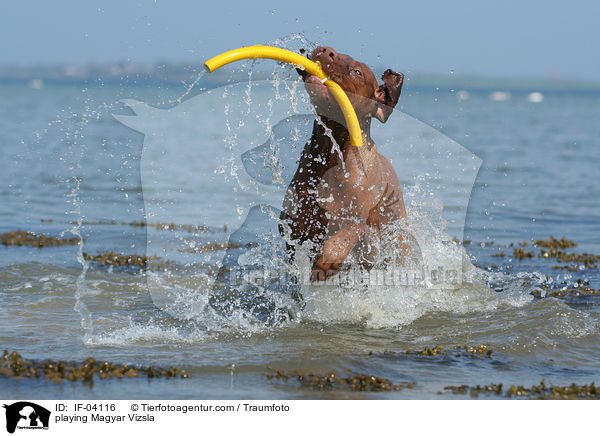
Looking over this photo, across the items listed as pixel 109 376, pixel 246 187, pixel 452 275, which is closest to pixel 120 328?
pixel 109 376

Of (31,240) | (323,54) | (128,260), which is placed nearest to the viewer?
(323,54)

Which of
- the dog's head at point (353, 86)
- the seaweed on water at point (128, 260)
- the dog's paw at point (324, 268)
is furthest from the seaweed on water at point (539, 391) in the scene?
the seaweed on water at point (128, 260)

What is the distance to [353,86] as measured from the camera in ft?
25.2

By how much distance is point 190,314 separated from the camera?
27.6 feet

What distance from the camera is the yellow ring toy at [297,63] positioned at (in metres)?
6.57

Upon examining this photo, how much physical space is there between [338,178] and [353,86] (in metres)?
0.94

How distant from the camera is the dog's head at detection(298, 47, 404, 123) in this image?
752cm

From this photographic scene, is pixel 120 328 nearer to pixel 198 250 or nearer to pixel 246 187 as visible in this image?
pixel 246 187

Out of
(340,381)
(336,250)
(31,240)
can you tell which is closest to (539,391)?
(340,381)

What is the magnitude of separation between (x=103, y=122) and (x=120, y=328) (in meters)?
31.4

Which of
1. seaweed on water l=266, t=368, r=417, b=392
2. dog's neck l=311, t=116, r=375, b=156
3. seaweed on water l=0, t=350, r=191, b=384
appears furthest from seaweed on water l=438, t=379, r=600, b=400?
dog's neck l=311, t=116, r=375, b=156

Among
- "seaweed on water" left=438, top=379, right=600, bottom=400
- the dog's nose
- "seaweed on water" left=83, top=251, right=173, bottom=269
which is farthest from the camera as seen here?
"seaweed on water" left=83, top=251, right=173, bottom=269

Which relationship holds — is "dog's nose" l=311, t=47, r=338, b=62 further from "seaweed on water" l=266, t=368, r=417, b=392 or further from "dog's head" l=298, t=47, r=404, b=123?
"seaweed on water" l=266, t=368, r=417, b=392

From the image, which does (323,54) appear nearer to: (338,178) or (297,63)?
(297,63)
